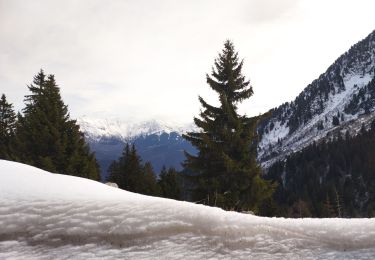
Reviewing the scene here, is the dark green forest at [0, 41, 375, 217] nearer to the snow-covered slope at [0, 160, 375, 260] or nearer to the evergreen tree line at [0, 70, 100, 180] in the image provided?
the evergreen tree line at [0, 70, 100, 180]

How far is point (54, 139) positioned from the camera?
32.5m

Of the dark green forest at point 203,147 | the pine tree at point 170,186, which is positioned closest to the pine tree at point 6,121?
the dark green forest at point 203,147

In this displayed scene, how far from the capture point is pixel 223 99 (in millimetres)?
26984

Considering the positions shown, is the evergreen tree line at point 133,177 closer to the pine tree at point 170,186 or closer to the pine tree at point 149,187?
the pine tree at point 149,187

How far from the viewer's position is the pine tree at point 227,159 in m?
24.8

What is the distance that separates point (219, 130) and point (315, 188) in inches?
5275

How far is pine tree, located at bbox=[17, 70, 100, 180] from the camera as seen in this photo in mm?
32219

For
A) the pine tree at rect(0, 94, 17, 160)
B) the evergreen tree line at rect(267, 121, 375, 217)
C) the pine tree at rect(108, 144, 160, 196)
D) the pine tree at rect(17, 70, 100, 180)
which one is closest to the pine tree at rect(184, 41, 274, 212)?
the pine tree at rect(17, 70, 100, 180)

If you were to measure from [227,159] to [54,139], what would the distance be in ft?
51.1

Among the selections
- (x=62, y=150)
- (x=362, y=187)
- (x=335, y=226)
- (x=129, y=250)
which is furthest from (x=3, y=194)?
(x=362, y=187)

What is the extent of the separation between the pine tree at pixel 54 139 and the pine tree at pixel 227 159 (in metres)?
10.7

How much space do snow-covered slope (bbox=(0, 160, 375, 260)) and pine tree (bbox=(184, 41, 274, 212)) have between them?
18.4 metres

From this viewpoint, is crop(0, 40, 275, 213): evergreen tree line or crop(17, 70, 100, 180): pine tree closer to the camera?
crop(0, 40, 275, 213): evergreen tree line

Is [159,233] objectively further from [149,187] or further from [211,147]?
[149,187]
